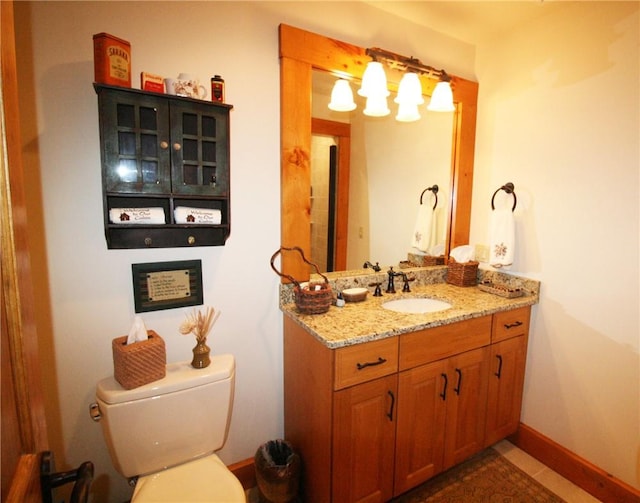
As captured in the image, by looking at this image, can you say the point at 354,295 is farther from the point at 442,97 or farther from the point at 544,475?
the point at 544,475

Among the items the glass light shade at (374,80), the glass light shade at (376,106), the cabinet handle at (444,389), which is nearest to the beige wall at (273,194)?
the glass light shade at (374,80)

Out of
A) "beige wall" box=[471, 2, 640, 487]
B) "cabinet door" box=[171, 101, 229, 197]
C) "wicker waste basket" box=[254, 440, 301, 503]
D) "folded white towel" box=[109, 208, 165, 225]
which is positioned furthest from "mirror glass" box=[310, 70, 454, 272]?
"wicker waste basket" box=[254, 440, 301, 503]

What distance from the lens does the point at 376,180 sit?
6.57ft

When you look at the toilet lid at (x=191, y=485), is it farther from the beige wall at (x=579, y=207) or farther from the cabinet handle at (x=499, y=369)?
the beige wall at (x=579, y=207)

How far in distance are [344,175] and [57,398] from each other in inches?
63.7

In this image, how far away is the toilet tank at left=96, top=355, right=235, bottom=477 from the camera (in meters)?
1.15

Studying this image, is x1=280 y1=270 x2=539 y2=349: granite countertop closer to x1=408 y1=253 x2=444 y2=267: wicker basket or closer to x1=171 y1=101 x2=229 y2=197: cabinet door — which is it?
x1=408 y1=253 x2=444 y2=267: wicker basket

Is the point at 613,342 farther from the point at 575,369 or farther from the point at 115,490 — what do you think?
the point at 115,490

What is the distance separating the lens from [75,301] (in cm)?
128

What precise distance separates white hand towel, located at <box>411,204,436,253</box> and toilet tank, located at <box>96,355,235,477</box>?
137 cm

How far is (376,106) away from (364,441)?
1565 millimetres

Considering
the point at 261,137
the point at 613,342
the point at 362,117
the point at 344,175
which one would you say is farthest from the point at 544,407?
the point at 261,137

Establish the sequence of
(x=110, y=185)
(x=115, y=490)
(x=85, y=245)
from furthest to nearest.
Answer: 1. (x=115, y=490)
2. (x=85, y=245)
3. (x=110, y=185)

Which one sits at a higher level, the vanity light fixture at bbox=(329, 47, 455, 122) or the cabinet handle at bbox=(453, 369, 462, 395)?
the vanity light fixture at bbox=(329, 47, 455, 122)
